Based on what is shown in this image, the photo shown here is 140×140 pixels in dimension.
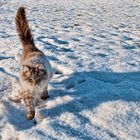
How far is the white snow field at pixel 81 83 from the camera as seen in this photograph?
4262mm

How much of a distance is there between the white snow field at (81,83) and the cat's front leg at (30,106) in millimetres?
96

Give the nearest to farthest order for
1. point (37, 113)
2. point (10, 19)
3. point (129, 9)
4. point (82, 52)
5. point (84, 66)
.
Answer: point (37, 113) → point (84, 66) → point (82, 52) → point (10, 19) → point (129, 9)

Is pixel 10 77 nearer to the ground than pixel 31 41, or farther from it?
nearer to the ground

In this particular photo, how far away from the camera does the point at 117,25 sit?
11.5 meters

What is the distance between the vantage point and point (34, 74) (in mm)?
4539

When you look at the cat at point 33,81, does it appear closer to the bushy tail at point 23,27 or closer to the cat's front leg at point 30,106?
the cat's front leg at point 30,106

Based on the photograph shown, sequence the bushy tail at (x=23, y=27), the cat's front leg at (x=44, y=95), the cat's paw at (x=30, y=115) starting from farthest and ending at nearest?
the bushy tail at (x=23, y=27), the cat's front leg at (x=44, y=95), the cat's paw at (x=30, y=115)

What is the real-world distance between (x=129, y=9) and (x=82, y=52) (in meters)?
8.94

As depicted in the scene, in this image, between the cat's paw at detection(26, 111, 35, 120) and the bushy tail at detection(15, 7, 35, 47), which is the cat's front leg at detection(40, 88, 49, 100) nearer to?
the cat's paw at detection(26, 111, 35, 120)

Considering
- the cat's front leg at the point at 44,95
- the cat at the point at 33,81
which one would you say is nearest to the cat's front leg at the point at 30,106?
the cat at the point at 33,81

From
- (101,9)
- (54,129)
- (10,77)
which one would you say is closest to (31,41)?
(10,77)

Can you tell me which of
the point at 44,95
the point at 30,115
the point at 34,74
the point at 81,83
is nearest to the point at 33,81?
the point at 34,74

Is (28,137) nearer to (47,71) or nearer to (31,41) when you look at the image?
(47,71)

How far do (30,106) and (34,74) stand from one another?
439mm
